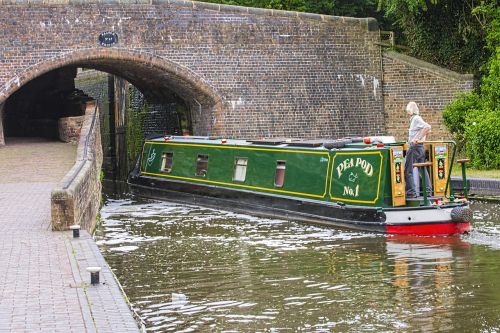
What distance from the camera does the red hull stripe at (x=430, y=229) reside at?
11.8 meters

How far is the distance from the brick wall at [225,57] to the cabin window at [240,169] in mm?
4353

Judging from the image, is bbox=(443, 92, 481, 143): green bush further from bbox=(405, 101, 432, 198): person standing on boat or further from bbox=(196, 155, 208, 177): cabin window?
bbox=(405, 101, 432, 198): person standing on boat

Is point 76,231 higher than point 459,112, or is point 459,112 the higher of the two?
point 459,112

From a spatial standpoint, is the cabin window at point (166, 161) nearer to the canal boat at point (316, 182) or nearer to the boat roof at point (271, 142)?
the canal boat at point (316, 182)

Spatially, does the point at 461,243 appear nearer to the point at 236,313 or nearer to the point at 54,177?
the point at 236,313

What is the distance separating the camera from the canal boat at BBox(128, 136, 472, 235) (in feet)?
40.0

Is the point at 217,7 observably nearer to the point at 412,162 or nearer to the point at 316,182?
the point at 316,182

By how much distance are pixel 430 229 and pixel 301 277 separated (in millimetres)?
3151

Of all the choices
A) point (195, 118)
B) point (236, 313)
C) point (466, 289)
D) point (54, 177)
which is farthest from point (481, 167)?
point (236, 313)

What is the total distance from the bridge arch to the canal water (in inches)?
230

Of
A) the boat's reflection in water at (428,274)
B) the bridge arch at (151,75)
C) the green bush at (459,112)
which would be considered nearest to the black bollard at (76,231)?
the boat's reflection in water at (428,274)

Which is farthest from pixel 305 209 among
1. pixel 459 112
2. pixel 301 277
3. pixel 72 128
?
pixel 72 128

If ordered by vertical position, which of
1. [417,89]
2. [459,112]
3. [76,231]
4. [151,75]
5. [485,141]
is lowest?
[76,231]

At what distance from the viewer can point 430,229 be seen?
11.9 m
